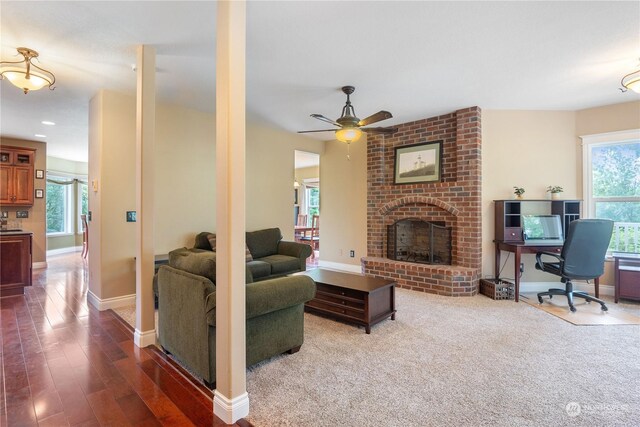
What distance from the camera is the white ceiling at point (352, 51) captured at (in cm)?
226

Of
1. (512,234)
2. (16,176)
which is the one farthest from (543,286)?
(16,176)

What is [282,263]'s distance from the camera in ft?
14.7

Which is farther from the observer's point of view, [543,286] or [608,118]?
[543,286]

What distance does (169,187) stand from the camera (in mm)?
4195

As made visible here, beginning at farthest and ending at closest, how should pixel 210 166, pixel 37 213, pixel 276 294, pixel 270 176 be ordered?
pixel 37 213 < pixel 270 176 < pixel 210 166 < pixel 276 294

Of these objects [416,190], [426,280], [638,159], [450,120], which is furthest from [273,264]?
[638,159]

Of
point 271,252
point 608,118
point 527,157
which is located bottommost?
point 271,252

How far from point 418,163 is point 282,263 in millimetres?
2778

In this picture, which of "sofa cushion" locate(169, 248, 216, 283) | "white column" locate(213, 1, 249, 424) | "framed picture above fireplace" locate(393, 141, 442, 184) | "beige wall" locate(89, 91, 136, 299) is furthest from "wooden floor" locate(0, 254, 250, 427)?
"framed picture above fireplace" locate(393, 141, 442, 184)

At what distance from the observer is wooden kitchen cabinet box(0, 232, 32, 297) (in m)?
4.16

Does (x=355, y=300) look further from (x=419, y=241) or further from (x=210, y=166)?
(x=210, y=166)

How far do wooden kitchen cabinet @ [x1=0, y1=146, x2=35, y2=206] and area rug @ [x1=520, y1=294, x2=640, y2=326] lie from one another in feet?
28.3

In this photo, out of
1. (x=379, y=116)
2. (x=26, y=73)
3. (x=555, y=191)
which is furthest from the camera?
(x=555, y=191)

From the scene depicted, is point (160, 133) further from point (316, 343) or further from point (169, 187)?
point (316, 343)
